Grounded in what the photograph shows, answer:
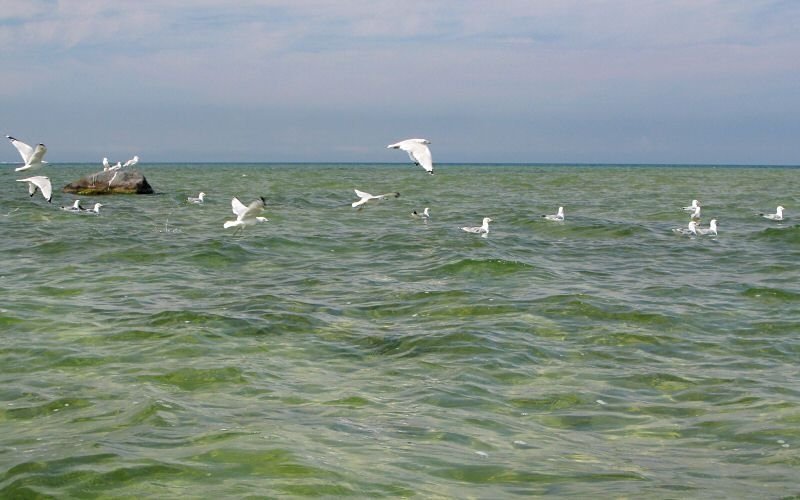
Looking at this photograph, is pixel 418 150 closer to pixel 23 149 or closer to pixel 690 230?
pixel 690 230

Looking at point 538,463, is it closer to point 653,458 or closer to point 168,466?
point 653,458

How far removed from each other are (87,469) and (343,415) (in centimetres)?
230

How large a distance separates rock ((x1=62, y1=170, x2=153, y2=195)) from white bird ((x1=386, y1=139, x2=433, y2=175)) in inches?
844

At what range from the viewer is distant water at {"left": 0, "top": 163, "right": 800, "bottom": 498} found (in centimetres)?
644

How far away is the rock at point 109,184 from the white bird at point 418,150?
21446mm

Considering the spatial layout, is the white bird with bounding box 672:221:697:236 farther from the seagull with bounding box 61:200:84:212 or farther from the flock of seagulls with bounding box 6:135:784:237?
the seagull with bounding box 61:200:84:212

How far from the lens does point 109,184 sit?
1330 inches

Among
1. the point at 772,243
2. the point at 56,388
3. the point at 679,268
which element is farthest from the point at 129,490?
the point at 772,243

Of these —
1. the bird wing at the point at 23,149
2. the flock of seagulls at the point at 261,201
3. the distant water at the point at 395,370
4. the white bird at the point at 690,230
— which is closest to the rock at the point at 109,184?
the flock of seagulls at the point at 261,201

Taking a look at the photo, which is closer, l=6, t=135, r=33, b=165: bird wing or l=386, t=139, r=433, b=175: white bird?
l=386, t=139, r=433, b=175: white bird

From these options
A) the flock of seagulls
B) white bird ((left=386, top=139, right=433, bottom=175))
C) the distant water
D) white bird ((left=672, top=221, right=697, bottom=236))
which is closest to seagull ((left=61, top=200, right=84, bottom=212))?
the flock of seagulls

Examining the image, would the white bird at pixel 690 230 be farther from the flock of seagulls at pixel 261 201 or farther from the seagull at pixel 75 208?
the seagull at pixel 75 208

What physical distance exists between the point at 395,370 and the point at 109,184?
27.2 meters

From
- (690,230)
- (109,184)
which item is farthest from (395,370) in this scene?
(109,184)
